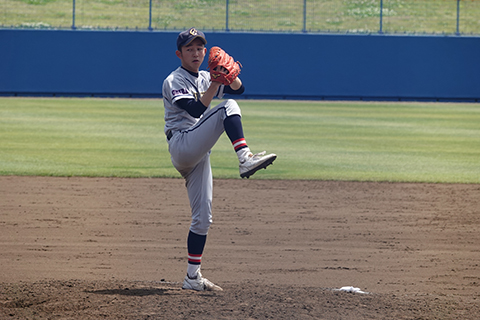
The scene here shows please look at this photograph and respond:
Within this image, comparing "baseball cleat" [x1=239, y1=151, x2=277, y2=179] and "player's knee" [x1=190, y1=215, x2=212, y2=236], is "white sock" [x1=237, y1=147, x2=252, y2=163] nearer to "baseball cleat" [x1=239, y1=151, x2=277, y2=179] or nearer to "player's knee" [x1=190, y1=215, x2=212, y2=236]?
"baseball cleat" [x1=239, y1=151, x2=277, y2=179]

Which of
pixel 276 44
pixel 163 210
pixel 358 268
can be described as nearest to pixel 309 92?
pixel 276 44

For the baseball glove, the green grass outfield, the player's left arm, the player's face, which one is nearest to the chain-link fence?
the green grass outfield

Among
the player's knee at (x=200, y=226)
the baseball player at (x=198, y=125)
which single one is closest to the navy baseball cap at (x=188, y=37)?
the baseball player at (x=198, y=125)

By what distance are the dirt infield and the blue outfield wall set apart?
13941mm

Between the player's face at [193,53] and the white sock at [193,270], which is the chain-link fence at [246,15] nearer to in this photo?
the player's face at [193,53]

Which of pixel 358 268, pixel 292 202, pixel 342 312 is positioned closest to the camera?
pixel 342 312

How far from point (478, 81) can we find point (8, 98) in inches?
706

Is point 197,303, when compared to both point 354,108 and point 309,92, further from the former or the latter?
point 309,92

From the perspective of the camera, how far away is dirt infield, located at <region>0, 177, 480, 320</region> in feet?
13.6

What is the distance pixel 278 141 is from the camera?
13664 millimetres

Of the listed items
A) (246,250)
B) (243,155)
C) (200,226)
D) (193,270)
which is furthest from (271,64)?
(243,155)

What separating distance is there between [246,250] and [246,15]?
19882 millimetres

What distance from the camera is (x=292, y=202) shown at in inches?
323

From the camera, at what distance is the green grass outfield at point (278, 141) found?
34.3 feet
